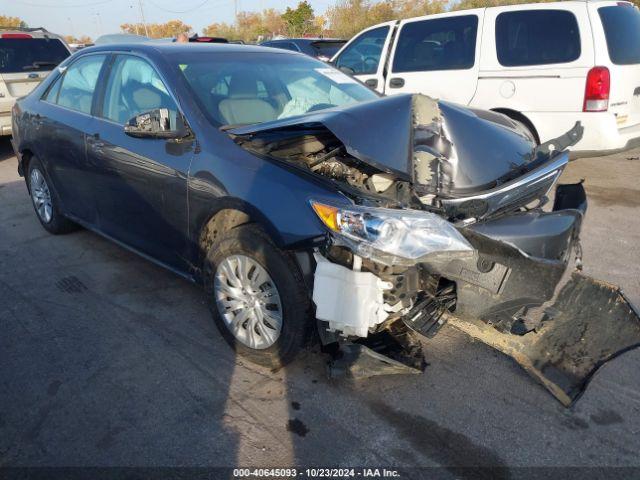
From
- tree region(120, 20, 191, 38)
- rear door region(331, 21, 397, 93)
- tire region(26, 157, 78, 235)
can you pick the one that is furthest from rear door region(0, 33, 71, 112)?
tree region(120, 20, 191, 38)

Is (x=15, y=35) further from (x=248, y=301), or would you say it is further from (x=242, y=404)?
(x=242, y=404)

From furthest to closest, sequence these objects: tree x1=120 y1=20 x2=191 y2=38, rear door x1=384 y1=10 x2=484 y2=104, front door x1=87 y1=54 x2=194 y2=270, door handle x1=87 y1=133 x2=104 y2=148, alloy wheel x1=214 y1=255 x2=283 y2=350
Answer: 1. tree x1=120 y1=20 x2=191 y2=38
2. rear door x1=384 y1=10 x2=484 y2=104
3. door handle x1=87 y1=133 x2=104 y2=148
4. front door x1=87 y1=54 x2=194 y2=270
5. alloy wheel x1=214 y1=255 x2=283 y2=350

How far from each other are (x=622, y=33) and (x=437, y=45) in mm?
2120

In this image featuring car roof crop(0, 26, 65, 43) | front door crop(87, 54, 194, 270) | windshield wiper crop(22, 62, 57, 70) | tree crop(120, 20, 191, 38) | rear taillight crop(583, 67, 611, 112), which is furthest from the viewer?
tree crop(120, 20, 191, 38)

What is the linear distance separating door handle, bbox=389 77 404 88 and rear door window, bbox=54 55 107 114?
4.10 m

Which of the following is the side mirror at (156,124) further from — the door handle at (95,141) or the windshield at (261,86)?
the door handle at (95,141)

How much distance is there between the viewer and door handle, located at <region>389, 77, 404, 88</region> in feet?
22.5

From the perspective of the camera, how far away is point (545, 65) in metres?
5.60

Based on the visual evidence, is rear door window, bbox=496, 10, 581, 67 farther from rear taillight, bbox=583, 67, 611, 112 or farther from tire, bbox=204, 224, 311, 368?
tire, bbox=204, 224, 311, 368

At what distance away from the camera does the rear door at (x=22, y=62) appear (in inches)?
328

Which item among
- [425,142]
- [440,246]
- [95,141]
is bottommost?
[440,246]

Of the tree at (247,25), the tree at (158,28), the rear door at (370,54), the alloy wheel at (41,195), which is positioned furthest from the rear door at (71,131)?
the tree at (158,28)

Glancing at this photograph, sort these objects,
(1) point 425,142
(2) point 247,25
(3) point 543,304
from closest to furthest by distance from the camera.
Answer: (3) point 543,304
(1) point 425,142
(2) point 247,25

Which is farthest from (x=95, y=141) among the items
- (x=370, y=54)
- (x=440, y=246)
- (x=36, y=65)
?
(x=36, y=65)
